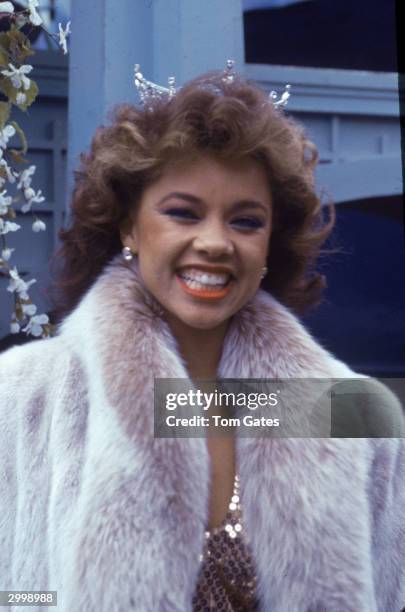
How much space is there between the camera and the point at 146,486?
1.06m

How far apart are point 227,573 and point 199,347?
0.27 m

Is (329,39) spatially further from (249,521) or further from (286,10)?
(249,521)

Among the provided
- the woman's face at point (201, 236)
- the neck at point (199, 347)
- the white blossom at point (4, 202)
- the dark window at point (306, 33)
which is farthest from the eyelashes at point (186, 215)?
the dark window at point (306, 33)

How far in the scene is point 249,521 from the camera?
109 centimetres

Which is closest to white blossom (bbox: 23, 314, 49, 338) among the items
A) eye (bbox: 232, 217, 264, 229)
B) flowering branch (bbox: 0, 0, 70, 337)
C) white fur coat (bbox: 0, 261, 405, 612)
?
flowering branch (bbox: 0, 0, 70, 337)

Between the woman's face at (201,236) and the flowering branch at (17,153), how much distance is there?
228 millimetres

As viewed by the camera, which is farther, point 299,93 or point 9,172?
point 299,93

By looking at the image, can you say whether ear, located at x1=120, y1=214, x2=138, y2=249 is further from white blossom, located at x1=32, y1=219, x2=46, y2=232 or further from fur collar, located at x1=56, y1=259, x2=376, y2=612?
white blossom, located at x1=32, y1=219, x2=46, y2=232

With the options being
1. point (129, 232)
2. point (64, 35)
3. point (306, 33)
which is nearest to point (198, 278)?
point (129, 232)

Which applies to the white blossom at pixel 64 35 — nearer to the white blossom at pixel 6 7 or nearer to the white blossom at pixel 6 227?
the white blossom at pixel 6 7

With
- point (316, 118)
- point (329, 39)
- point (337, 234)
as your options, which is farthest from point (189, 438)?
point (329, 39)

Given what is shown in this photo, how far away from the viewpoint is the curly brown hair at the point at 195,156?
1095mm

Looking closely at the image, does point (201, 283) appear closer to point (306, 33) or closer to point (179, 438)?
point (179, 438)

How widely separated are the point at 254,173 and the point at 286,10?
0.50 meters
